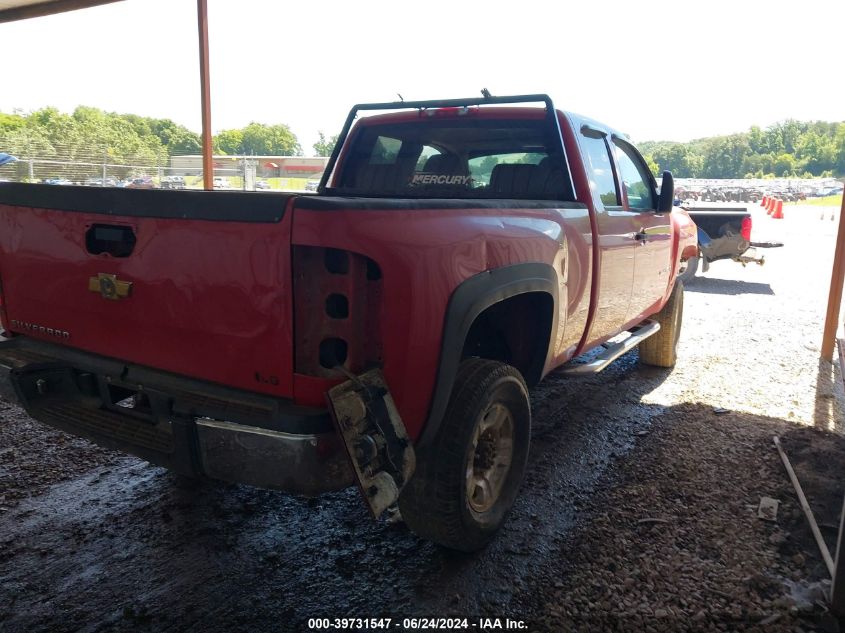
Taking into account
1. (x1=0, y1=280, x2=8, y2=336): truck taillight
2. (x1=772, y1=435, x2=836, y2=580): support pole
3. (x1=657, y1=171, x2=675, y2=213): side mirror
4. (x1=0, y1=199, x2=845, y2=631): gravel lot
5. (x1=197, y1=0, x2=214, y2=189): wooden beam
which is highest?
(x1=197, y1=0, x2=214, y2=189): wooden beam

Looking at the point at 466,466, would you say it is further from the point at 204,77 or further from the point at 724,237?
the point at 724,237

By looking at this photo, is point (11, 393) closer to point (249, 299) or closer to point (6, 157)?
point (249, 299)

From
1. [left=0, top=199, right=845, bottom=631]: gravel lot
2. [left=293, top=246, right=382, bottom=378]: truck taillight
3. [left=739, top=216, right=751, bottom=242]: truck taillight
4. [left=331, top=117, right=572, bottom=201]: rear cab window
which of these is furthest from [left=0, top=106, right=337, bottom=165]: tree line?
[left=293, top=246, right=382, bottom=378]: truck taillight

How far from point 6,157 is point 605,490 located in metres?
19.6

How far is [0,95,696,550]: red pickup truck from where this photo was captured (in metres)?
2.03

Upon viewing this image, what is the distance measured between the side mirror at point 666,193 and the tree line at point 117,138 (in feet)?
29.2

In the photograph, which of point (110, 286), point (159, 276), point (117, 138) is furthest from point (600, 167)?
point (117, 138)

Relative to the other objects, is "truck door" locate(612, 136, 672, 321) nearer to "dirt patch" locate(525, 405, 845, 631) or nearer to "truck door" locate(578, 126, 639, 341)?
"truck door" locate(578, 126, 639, 341)

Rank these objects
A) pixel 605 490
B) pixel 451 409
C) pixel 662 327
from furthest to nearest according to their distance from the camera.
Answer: pixel 662 327
pixel 605 490
pixel 451 409

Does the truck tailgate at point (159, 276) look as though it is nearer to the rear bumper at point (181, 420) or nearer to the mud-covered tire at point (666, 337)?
the rear bumper at point (181, 420)

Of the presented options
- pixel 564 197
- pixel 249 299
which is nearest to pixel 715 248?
pixel 564 197

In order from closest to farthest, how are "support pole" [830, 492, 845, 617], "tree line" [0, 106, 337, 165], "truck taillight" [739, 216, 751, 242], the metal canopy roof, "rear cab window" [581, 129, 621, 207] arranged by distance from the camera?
"support pole" [830, 492, 845, 617] → "rear cab window" [581, 129, 621, 207] → the metal canopy roof → "truck taillight" [739, 216, 751, 242] → "tree line" [0, 106, 337, 165]

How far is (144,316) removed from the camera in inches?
92.0

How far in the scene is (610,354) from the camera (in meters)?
4.10
